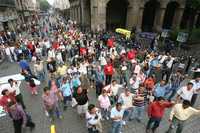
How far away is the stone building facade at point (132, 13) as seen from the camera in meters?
25.7

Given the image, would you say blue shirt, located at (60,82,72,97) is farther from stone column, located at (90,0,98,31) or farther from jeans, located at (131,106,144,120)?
stone column, located at (90,0,98,31)

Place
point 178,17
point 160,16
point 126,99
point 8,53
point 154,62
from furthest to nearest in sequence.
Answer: point 178,17 < point 160,16 < point 8,53 < point 154,62 < point 126,99

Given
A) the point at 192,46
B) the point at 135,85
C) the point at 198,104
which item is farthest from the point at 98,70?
the point at 192,46

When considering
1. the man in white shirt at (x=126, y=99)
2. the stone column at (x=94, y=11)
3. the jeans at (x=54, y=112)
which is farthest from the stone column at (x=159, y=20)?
the jeans at (x=54, y=112)

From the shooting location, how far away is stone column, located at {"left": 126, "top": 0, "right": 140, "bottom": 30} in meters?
26.8

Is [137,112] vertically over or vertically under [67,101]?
over

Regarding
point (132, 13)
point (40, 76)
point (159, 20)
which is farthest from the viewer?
point (159, 20)

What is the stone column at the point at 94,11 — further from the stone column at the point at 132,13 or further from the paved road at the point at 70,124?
the paved road at the point at 70,124

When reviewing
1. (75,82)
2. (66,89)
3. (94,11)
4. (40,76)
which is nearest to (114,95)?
(75,82)

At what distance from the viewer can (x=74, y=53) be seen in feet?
50.5

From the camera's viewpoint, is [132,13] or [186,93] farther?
[132,13]

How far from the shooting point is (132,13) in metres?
27.3

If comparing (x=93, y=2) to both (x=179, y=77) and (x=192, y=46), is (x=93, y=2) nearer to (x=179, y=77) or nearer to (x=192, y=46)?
(x=192, y=46)

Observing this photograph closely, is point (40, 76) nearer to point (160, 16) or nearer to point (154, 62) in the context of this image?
point (154, 62)
